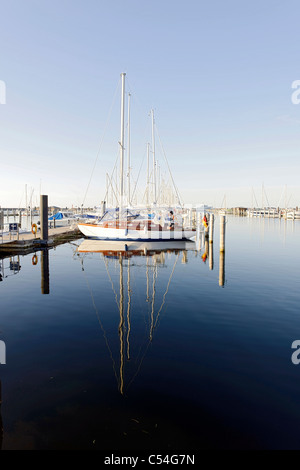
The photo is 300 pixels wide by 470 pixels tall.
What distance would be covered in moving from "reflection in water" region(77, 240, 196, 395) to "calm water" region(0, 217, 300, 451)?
0.07 m

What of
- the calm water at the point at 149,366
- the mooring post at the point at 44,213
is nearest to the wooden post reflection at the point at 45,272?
the calm water at the point at 149,366

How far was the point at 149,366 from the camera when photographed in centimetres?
588

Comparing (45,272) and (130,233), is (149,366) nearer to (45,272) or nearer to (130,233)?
(45,272)

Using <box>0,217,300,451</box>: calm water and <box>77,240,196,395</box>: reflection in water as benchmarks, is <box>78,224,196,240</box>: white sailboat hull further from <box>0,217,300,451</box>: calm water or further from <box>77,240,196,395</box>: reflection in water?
<box>0,217,300,451</box>: calm water

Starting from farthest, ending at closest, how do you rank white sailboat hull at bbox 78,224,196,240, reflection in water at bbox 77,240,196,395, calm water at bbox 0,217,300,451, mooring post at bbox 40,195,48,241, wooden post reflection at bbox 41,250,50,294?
1. white sailboat hull at bbox 78,224,196,240
2. mooring post at bbox 40,195,48,241
3. wooden post reflection at bbox 41,250,50,294
4. reflection in water at bbox 77,240,196,395
5. calm water at bbox 0,217,300,451

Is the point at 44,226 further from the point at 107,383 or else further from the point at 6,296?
the point at 107,383

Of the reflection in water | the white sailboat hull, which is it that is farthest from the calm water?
the white sailboat hull

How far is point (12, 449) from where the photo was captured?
12.0ft

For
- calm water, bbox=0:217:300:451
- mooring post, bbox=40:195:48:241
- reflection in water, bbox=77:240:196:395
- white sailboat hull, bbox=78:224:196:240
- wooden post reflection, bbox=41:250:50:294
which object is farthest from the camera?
white sailboat hull, bbox=78:224:196:240

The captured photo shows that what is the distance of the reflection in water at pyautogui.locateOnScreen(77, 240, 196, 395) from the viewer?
630cm

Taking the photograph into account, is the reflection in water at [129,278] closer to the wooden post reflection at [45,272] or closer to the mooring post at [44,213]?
the wooden post reflection at [45,272]

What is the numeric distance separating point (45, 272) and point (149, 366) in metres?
11.2

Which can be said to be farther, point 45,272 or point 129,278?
point 45,272

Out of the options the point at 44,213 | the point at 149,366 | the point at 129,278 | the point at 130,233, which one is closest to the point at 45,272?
the point at 129,278
